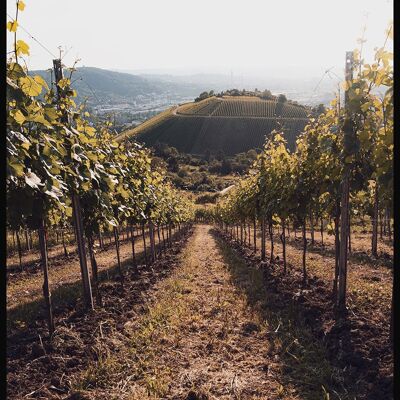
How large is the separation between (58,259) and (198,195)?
198ft

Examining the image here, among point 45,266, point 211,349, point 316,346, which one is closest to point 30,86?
point 45,266

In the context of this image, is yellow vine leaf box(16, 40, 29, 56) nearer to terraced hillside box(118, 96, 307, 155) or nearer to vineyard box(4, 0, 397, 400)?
vineyard box(4, 0, 397, 400)

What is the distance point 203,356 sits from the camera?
6.45m

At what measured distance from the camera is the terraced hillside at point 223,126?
120m

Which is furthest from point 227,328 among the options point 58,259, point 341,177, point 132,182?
point 58,259

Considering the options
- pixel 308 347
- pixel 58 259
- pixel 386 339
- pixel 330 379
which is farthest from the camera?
pixel 58 259

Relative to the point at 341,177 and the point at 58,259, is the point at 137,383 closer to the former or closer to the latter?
the point at 341,177

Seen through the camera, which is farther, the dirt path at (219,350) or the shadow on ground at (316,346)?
the dirt path at (219,350)

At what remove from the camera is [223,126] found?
128 meters

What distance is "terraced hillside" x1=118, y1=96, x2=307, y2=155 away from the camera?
120 m

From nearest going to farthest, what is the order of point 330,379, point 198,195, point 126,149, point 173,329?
1. point 330,379
2. point 173,329
3. point 126,149
4. point 198,195

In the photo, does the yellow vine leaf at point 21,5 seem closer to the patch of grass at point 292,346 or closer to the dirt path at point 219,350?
the dirt path at point 219,350

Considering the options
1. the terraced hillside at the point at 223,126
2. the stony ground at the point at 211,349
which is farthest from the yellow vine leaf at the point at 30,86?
the terraced hillside at the point at 223,126

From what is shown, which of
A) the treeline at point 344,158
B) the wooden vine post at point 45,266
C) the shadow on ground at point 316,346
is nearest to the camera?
the treeline at point 344,158
